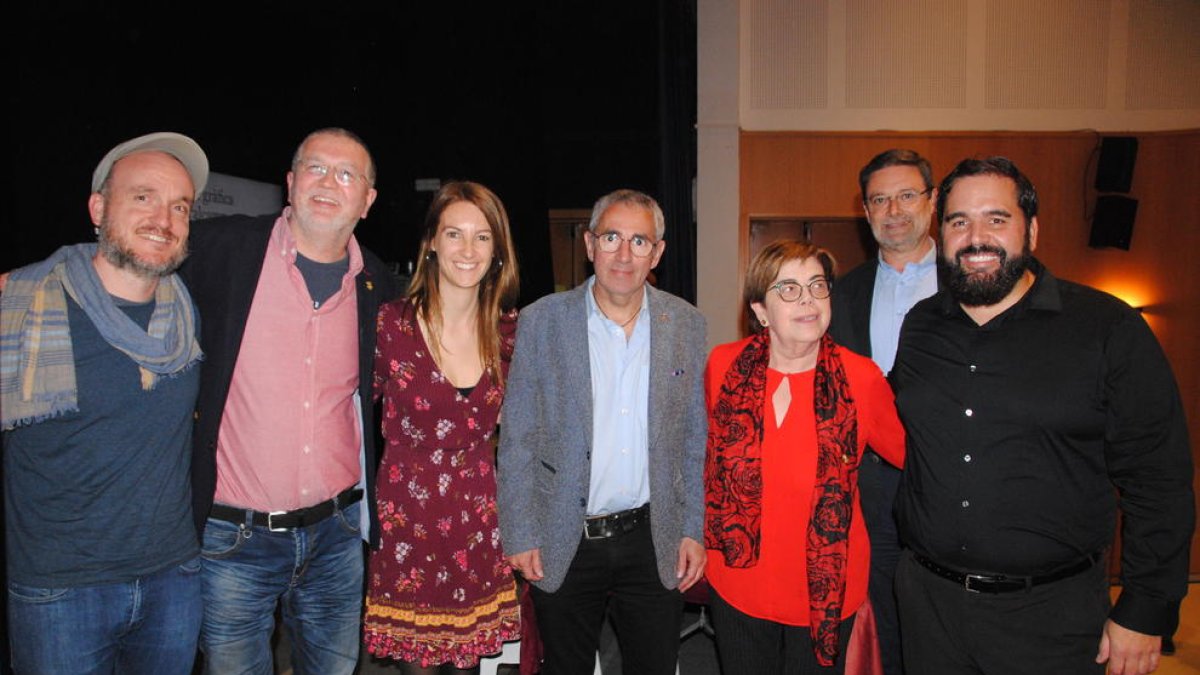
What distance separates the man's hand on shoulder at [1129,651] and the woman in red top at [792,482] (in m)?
0.60

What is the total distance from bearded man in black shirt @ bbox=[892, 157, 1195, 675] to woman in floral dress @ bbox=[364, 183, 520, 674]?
130 cm

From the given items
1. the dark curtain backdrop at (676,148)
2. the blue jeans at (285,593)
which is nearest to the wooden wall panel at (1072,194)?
the dark curtain backdrop at (676,148)

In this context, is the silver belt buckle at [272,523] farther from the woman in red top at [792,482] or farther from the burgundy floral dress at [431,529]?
the woman in red top at [792,482]

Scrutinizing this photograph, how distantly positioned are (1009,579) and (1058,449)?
14.3 inches

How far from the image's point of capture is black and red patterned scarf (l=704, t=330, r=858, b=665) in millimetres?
1955

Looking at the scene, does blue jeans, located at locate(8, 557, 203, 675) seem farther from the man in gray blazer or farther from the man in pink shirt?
the man in gray blazer

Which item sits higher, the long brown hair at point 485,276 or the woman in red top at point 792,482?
the long brown hair at point 485,276

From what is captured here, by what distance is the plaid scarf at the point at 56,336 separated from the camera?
1.70 meters

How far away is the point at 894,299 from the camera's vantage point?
2.72 m

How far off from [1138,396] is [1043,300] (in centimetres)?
32

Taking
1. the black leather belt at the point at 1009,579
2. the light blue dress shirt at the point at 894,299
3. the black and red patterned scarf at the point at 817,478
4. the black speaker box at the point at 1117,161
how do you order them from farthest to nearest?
the black speaker box at the point at 1117,161
the light blue dress shirt at the point at 894,299
the black and red patterned scarf at the point at 817,478
the black leather belt at the point at 1009,579

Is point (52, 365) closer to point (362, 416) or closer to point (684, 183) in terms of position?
point (362, 416)

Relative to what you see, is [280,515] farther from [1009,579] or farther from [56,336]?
[1009,579]

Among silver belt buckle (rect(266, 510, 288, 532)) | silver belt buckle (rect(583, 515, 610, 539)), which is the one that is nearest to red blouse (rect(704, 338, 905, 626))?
silver belt buckle (rect(583, 515, 610, 539))
